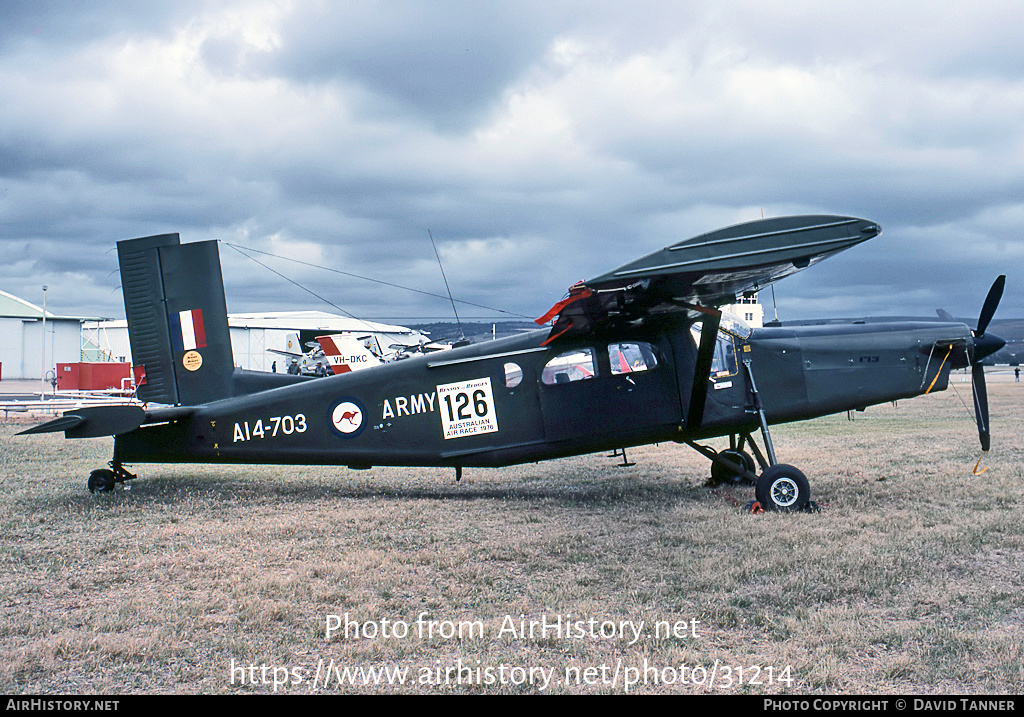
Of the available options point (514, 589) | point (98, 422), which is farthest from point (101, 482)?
point (514, 589)

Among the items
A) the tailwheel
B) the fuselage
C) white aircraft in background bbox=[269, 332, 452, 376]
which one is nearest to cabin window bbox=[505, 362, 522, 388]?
the fuselage

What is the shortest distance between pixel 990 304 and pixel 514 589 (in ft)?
23.5

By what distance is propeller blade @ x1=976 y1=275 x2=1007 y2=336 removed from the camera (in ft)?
27.9

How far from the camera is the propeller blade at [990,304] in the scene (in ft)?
27.9

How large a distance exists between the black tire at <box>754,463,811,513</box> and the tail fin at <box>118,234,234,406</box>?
680 cm

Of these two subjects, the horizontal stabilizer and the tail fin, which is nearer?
the horizontal stabilizer

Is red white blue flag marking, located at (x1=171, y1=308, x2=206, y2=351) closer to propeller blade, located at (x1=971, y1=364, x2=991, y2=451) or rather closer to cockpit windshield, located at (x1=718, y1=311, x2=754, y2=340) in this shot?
cockpit windshield, located at (x1=718, y1=311, x2=754, y2=340)

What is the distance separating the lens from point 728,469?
959 cm

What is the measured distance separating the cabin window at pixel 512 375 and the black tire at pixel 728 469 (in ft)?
9.85

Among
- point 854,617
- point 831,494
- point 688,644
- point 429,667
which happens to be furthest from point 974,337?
point 429,667

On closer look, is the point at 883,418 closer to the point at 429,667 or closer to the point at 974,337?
the point at 974,337

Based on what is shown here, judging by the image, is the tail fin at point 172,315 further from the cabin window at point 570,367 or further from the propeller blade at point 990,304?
the propeller blade at point 990,304

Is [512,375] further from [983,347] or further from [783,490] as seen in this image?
[983,347]

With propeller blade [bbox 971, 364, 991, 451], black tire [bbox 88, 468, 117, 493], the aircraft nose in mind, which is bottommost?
propeller blade [bbox 971, 364, 991, 451]
